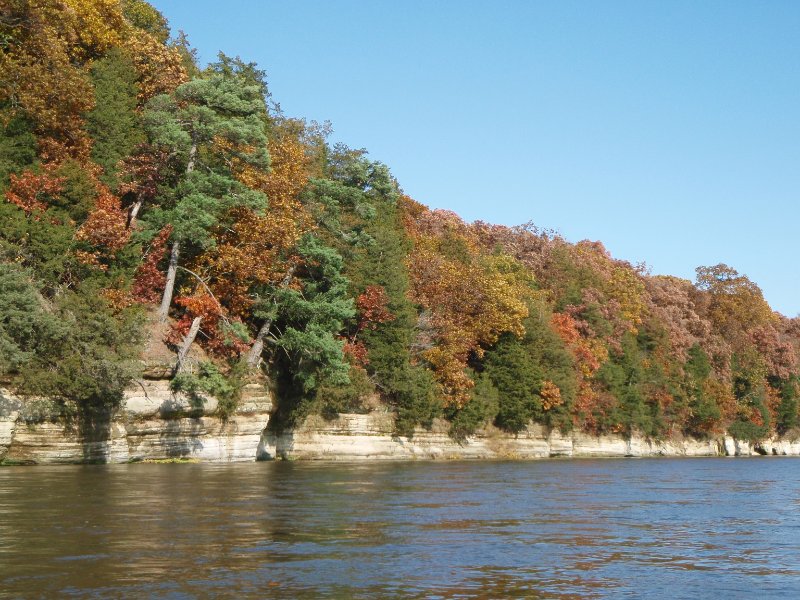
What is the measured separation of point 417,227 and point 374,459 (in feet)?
108

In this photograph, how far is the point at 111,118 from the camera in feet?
152

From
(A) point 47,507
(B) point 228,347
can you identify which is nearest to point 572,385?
(B) point 228,347

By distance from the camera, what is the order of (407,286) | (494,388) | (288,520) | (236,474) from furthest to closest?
(494,388) → (407,286) → (236,474) → (288,520)

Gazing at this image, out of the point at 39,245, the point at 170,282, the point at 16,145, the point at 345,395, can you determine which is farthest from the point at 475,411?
the point at 16,145

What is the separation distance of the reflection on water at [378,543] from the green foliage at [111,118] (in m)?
22.6

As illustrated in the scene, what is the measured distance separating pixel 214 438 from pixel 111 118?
52.9 ft

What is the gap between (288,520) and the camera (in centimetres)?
1755

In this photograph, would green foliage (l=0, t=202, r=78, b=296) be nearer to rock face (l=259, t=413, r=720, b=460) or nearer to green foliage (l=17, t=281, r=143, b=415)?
green foliage (l=17, t=281, r=143, b=415)

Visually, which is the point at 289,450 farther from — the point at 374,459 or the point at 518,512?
the point at 518,512

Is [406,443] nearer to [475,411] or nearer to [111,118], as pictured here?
[475,411]

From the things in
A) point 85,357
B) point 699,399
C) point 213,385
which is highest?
point 85,357

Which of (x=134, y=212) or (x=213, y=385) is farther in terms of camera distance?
(x=134, y=212)

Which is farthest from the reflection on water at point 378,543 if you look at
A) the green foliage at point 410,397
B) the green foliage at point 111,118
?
the green foliage at point 410,397

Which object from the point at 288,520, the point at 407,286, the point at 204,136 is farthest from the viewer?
the point at 407,286
